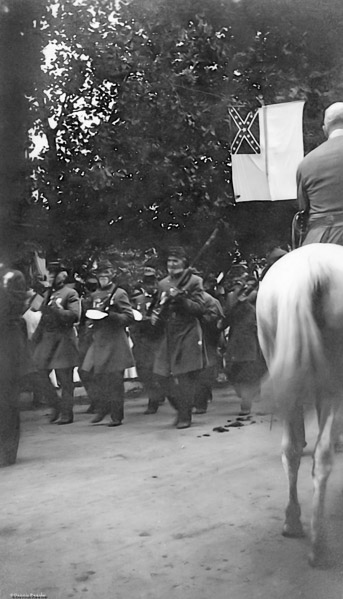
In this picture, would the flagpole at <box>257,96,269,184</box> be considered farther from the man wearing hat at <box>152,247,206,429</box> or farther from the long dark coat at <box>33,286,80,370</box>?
the long dark coat at <box>33,286,80,370</box>

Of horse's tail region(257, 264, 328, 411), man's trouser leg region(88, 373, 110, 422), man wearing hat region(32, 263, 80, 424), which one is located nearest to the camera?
horse's tail region(257, 264, 328, 411)

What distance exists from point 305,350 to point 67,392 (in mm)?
811

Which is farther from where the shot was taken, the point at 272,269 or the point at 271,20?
the point at 271,20

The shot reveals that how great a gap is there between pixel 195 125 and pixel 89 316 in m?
0.75

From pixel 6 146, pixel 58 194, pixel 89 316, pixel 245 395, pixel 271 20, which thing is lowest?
pixel 245 395

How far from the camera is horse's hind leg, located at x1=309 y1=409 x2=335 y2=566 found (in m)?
2.31

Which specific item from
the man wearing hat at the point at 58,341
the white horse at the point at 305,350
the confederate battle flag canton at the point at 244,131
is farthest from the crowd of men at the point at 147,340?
the confederate battle flag canton at the point at 244,131

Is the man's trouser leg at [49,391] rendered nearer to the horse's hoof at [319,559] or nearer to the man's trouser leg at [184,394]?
the man's trouser leg at [184,394]

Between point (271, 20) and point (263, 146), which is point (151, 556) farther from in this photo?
point (271, 20)

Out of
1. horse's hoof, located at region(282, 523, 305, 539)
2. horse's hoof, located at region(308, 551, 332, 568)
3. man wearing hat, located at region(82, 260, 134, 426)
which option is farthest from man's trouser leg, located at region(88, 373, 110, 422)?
horse's hoof, located at region(308, 551, 332, 568)

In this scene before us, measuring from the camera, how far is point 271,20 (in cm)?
252

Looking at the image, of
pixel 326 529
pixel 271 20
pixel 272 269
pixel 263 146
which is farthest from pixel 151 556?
pixel 271 20

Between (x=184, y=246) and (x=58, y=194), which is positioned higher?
(x=58, y=194)

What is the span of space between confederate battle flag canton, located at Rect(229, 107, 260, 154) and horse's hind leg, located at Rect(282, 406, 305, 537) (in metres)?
0.92
